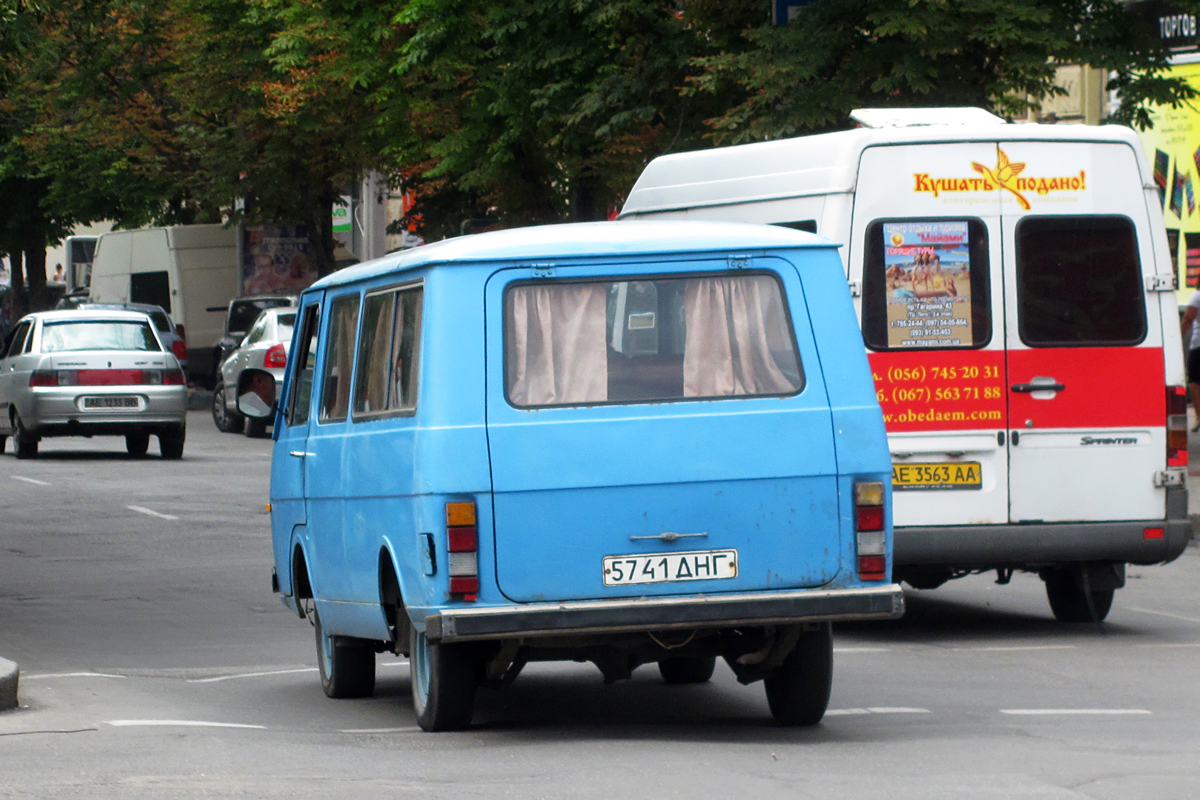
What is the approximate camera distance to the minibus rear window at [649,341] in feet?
25.6

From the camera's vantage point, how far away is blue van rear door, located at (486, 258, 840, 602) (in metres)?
7.63

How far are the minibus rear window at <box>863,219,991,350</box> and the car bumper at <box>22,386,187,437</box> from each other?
15850 millimetres

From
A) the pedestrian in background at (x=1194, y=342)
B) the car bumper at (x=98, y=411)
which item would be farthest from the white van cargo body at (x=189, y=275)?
the pedestrian in background at (x=1194, y=342)

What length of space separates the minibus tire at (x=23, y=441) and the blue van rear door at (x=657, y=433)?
19.6 meters

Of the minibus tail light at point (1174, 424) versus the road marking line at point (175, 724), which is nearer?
the road marking line at point (175, 724)

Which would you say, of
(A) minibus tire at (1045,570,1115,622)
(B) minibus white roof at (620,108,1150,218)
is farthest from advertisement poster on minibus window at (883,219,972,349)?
(A) minibus tire at (1045,570,1115,622)

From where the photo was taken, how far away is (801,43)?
2188 cm

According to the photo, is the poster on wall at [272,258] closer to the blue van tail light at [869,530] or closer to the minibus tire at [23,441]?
the minibus tire at [23,441]

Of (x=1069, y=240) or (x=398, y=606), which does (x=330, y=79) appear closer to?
(x=1069, y=240)

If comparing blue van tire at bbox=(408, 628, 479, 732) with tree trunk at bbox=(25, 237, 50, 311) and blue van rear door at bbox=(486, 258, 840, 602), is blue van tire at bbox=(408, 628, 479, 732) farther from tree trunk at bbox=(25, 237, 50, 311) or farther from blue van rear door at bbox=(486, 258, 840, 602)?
tree trunk at bbox=(25, 237, 50, 311)

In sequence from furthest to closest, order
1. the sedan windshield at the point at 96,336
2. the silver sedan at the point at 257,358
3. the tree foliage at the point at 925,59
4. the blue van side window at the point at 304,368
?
the silver sedan at the point at 257,358, the sedan windshield at the point at 96,336, the tree foliage at the point at 925,59, the blue van side window at the point at 304,368

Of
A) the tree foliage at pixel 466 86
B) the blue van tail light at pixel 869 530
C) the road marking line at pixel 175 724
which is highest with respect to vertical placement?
the tree foliage at pixel 466 86

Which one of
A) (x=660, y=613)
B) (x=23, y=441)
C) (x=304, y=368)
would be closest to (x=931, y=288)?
(x=304, y=368)

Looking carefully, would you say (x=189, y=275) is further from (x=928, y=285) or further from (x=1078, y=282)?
(x=1078, y=282)
